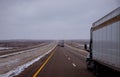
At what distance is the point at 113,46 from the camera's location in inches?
427

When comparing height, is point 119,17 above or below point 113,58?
above

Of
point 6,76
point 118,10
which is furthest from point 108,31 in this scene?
point 6,76

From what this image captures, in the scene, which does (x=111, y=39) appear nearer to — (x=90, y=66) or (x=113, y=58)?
(x=113, y=58)

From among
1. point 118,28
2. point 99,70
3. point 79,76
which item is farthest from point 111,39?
point 79,76

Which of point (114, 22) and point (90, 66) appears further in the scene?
point (90, 66)

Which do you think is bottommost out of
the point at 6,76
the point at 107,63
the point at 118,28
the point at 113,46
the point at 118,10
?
the point at 6,76

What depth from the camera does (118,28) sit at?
10094 mm

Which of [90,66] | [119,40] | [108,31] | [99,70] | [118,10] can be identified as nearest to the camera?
[119,40]

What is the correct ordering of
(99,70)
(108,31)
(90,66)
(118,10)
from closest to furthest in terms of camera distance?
1. (118,10)
2. (108,31)
3. (99,70)
4. (90,66)

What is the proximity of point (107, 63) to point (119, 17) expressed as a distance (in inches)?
120

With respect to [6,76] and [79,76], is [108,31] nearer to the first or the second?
[79,76]

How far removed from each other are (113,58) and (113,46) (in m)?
0.55

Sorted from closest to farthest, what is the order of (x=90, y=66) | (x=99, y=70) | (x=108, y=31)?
1. (x=108, y=31)
2. (x=99, y=70)
3. (x=90, y=66)

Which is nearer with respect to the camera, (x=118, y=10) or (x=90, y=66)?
(x=118, y=10)
